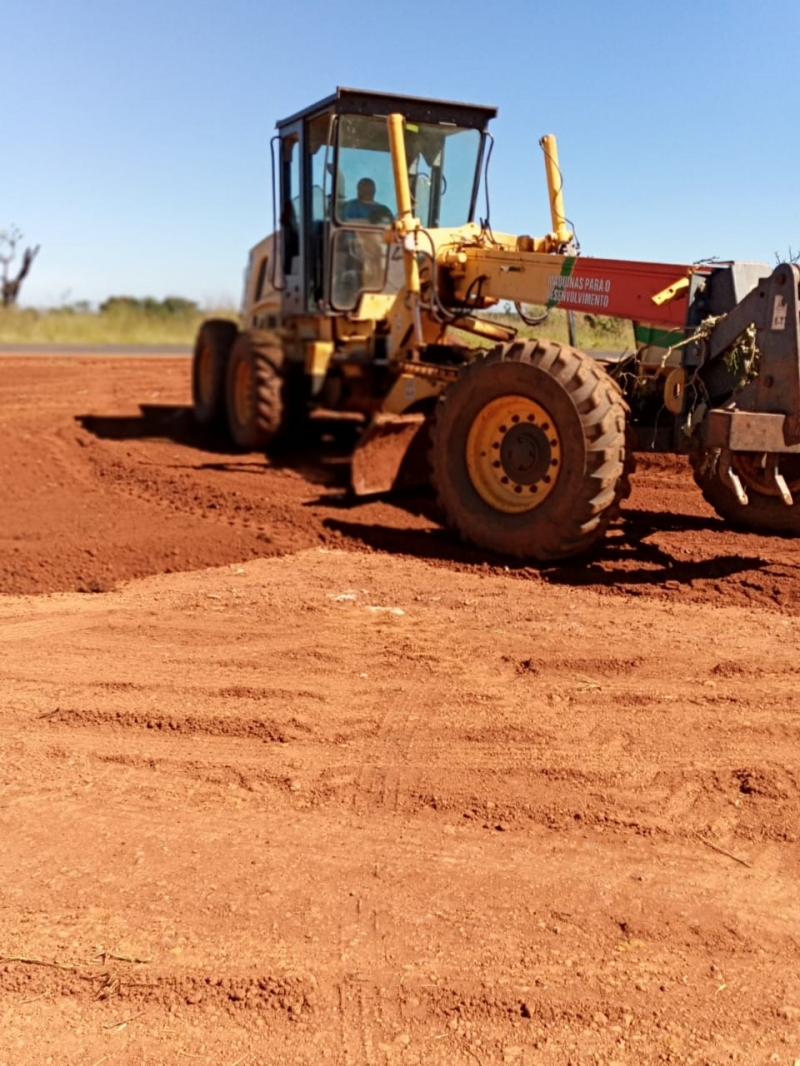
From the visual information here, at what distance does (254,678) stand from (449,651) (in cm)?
96

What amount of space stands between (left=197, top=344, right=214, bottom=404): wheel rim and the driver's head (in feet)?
9.86

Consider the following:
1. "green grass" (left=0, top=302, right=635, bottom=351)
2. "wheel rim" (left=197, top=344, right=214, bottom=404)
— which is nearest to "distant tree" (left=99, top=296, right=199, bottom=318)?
"green grass" (left=0, top=302, right=635, bottom=351)

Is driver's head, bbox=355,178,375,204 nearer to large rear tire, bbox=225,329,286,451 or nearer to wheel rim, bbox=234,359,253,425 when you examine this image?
large rear tire, bbox=225,329,286,451

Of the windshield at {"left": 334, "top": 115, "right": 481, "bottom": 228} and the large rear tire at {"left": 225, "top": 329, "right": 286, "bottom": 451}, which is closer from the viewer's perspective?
the windshield at {"left": 334, "top": 115, "right": 481, "bottom": 228}

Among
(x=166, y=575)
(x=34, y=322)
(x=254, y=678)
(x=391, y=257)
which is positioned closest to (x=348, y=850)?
(x=254, y=678)

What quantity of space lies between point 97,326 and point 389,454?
109ft

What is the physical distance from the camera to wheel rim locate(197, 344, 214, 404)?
505 inches

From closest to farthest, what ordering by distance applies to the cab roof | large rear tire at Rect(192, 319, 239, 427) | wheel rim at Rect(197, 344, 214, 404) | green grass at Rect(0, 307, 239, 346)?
the cab roof → large rear tire at Rect(192, 319, 239, 427) → wheel rim at Rect(197, 344, 214, 404) → green grass at Rect(0, 307, 239, 346)

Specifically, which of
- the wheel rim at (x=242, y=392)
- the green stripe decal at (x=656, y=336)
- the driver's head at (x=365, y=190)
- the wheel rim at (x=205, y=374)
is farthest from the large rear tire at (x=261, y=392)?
the green stripe decal at (x=656, y=336)

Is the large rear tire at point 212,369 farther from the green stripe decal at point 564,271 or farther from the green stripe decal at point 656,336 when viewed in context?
the green stripe decal at point 656,336

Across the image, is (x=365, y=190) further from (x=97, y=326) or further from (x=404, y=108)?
(x=97, y=326)

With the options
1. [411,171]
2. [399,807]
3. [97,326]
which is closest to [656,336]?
[411,171]

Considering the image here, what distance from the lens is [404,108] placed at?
33.8ft

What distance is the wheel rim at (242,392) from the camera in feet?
36.2
